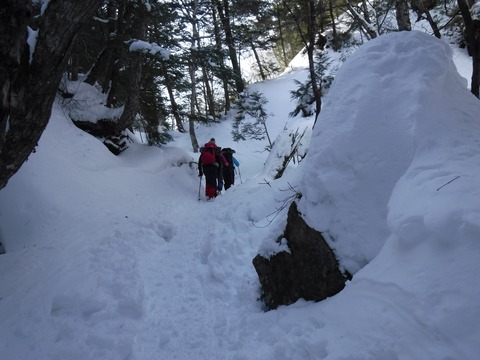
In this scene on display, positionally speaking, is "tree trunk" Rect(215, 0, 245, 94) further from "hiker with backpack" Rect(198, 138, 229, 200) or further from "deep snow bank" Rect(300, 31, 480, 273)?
"deep snow bank" Rect(300, 31, 480, 273)

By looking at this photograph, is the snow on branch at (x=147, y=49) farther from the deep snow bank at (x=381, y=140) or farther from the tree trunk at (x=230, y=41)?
the deep snow bank at (x=381, y=140)

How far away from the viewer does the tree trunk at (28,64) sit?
2.56 meters

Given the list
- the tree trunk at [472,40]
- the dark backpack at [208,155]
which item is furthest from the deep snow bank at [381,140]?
the dark backpack at [208,155]

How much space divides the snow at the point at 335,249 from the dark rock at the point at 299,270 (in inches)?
5.1

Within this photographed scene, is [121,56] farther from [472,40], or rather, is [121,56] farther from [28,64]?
[472,40]

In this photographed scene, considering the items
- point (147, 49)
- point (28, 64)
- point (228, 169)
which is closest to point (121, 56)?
point (147, 49)

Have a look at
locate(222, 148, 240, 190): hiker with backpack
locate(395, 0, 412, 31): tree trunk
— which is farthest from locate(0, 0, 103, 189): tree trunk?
locate(222, 148, 240, 190): hiker with backpack

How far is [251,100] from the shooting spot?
1802cm

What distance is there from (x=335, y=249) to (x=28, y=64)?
3.57m

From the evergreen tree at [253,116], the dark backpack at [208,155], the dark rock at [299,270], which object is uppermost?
the evergreen tree at [253,116]

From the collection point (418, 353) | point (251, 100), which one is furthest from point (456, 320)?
point (251, 100)

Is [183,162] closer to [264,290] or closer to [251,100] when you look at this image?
[251,100]

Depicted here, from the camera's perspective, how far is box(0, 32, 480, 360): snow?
2.17 meters

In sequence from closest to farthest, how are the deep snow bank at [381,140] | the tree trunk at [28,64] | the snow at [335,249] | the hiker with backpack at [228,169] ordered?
1. the snow at [335,249]
2. the tree trunk at [28,64]
3. the deep snow bank at [381,140]
4. the hiker with backpack at [228,169]
